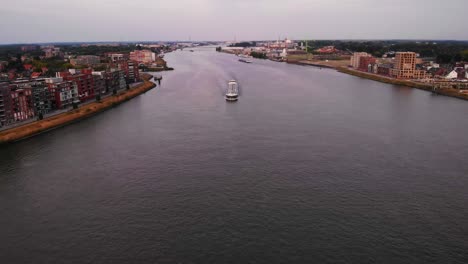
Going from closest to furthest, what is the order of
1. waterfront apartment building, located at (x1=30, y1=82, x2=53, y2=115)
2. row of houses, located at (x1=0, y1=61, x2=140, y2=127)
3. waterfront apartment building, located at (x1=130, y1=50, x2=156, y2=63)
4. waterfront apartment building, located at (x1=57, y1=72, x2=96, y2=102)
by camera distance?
row of houses, located at (x1=0, y1=61, x2=140, y2=127)
waterfront apartment building, located at (x1=30, y1=82, x2=53, y2=115)
waterfront apartment building, located at (x1=57, y1=72, x2=96, y2=102)
waterfront apartment building, located at (x1=130, y1=50, x2=156, y2=63)

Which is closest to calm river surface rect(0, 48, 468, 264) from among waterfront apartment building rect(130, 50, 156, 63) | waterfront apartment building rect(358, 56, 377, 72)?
waterfront apartment building rect(358, 56, 377, 72)

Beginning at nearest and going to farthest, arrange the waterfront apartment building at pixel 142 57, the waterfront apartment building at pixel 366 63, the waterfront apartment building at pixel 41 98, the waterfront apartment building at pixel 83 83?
the waterfront apartment building at pixel 41 98, the waterfront apartment building at pixel 83 83, the waterfront apartment building at pixel 366 63, the waterfront apartment building at pixel 142 57

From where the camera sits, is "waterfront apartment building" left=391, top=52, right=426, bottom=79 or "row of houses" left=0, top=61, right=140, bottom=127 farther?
"waterfront apartment building" left=391, top=52, right=426, bottom=79

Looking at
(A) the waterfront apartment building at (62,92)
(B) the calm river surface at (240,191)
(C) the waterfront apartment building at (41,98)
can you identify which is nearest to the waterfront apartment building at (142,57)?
(A) the waterfront apartment building at (62,92)

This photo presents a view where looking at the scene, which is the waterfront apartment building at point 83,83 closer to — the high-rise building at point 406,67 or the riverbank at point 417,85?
the riverbank at point 417,85

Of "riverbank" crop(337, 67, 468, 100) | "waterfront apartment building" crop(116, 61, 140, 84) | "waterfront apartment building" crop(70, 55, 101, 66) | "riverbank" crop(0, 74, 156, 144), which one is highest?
"waterfront apartment building" crop(70, 55, 101, 66)

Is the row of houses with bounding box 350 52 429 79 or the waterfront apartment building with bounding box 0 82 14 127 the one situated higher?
the row of houses with bounding box 350 52 429 79

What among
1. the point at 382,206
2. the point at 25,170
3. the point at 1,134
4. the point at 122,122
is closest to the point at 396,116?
the point at 382,206

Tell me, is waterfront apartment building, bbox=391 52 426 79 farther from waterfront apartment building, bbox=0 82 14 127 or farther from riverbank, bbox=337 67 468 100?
waterfront apartment building, bbox=0 82 14 127
